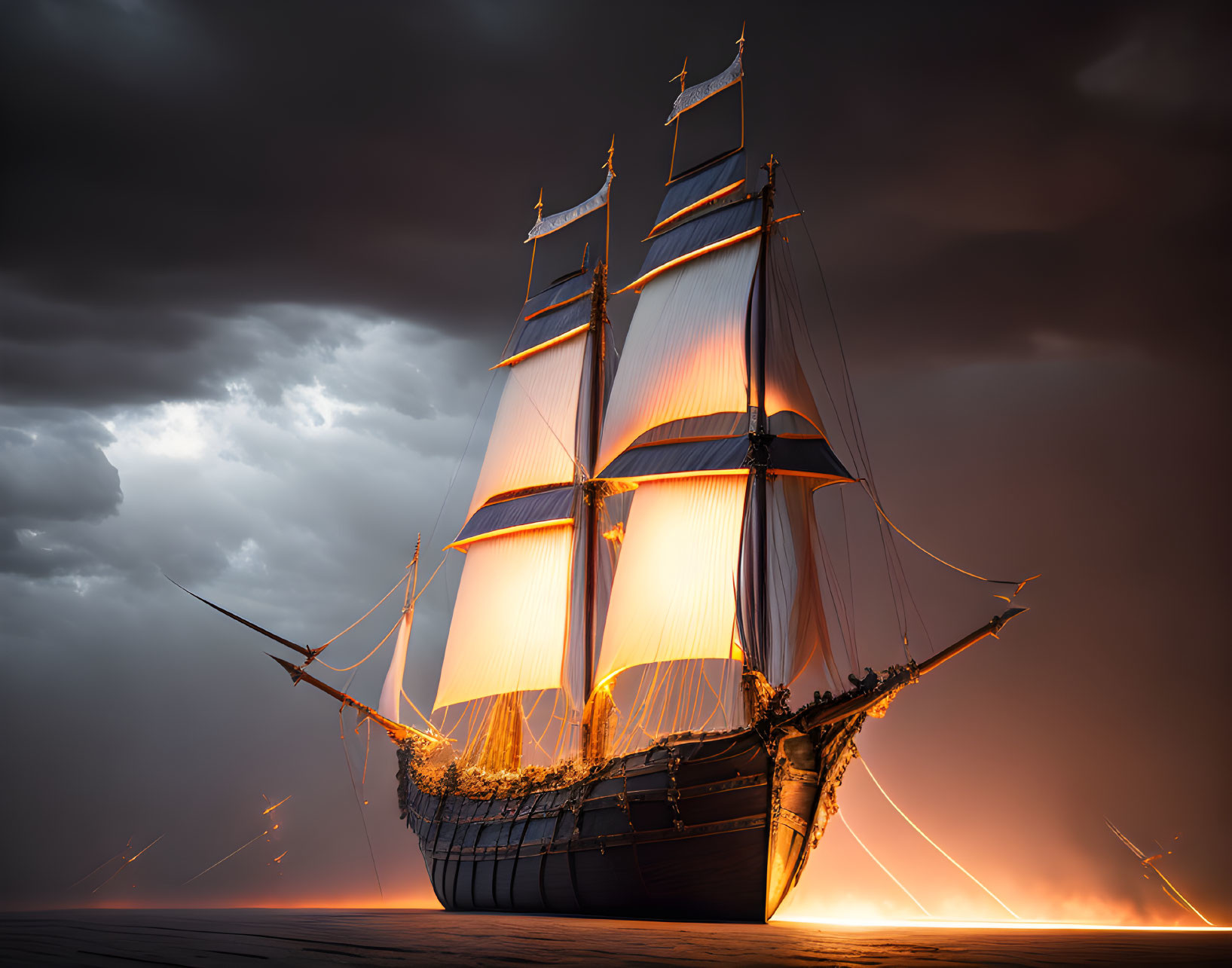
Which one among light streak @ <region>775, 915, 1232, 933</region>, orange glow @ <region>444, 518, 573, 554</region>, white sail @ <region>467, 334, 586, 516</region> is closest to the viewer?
light streak @ <region>775, 915, 1232, 933</region>

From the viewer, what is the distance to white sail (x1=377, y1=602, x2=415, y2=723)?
26938 millimetres

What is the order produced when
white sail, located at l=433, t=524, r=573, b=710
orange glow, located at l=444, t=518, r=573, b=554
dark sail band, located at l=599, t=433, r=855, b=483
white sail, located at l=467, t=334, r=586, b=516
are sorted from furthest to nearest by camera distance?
white sail, located at l=467, t=334, r=586, b=516
orange glow, located at l=444, t=518, r=573, b=554
white sail, located at l=433, t=524, r=573, b=710
dark sail band, located at l=599, t=433, r=855, b=483

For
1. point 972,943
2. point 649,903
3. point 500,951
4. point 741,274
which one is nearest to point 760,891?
point 649,903

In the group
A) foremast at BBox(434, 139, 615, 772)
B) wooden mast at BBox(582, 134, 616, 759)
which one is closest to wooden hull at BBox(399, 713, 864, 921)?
wooden mast at BBox(582, 134, 616, 759)

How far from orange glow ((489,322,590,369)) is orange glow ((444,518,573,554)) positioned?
5.86 meters

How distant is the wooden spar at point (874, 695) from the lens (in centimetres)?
1596

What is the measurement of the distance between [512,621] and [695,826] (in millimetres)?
11637

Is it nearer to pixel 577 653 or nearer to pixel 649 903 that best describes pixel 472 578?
pixel 577 653

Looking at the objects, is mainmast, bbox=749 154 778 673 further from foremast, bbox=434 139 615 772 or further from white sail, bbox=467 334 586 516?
white sail, bbox=467 334 586 516

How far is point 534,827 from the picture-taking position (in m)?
20.0

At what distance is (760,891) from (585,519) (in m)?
12.0

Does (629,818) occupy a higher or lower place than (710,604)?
lower

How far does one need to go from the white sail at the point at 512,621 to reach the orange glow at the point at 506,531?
115mm

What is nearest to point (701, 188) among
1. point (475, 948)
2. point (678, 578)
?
point (678, 578)
